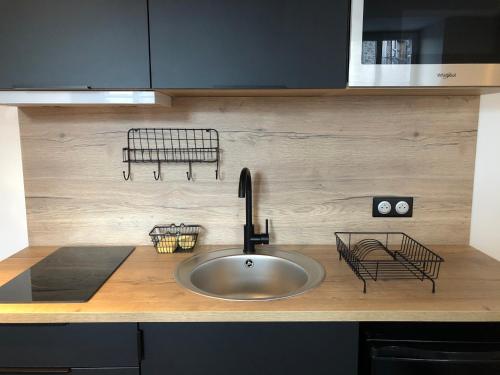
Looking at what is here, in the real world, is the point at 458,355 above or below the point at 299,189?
below

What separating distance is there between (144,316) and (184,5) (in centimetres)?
98

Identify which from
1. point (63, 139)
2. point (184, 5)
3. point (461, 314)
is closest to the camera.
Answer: point (461, 314)

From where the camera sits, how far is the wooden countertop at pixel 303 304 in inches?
41.6

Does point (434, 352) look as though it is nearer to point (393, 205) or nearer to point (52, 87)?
point (393, 205)

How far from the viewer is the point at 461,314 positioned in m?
1.05

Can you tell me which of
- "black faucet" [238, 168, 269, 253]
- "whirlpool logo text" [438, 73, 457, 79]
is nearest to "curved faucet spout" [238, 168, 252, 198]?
"black faucet" [238, 168, 269, 253]

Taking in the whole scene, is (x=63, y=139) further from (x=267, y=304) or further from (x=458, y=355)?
(x=458, y=355)

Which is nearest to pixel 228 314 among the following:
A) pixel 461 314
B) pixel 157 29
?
pixel 461 314

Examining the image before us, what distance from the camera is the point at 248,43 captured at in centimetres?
121

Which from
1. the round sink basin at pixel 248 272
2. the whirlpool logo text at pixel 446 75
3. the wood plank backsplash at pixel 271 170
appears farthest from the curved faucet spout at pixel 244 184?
the whirlpool logo text at pixel 446 75

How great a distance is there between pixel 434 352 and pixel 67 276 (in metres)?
1.22

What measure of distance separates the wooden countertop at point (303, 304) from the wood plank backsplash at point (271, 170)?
367 mm

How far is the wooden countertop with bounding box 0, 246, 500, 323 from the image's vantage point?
3.47 ft

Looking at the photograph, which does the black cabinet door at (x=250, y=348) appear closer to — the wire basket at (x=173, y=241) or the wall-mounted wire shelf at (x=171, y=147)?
the wire basket at (x=173, y=241)
